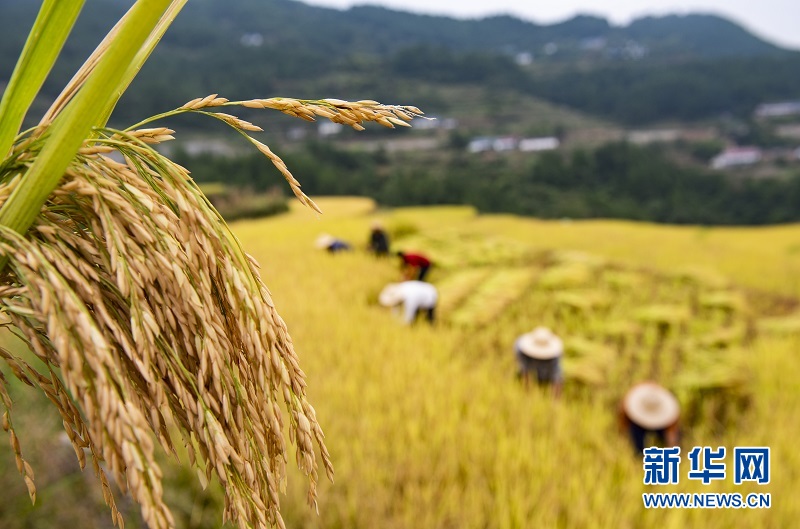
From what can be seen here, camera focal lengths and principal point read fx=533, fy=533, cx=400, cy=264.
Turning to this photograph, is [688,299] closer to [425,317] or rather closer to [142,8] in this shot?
[425,317]

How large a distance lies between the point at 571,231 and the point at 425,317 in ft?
37.9

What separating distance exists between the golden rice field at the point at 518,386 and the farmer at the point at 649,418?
0.19 m

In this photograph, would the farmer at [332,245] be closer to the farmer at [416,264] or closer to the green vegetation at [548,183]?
the farmer at [416,264]

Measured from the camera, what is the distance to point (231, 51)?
82875mm

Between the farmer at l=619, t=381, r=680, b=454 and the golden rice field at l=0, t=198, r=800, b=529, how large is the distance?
188 millimetres

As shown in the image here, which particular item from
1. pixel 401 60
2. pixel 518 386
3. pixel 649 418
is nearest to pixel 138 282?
pixel 649 418

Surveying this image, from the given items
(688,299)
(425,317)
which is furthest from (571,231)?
(425,317)

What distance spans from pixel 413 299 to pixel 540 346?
1990mm

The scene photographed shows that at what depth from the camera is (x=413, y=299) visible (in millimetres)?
6414

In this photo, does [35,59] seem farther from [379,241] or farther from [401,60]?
[401,60]

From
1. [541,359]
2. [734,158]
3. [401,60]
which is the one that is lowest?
[734,158]

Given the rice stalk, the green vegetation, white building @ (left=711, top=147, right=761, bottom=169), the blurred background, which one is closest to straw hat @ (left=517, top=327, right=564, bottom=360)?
the blurred background

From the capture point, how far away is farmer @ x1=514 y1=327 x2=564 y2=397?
4703 mm

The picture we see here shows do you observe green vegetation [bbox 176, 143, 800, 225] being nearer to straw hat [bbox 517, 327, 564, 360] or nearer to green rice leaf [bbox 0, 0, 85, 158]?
straw hat [bbox 517, 327, 564, 360]
